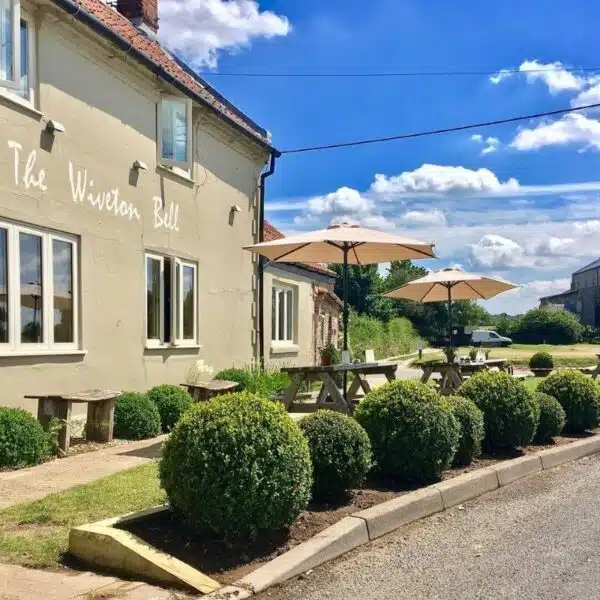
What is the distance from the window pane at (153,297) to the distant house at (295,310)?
4232mm

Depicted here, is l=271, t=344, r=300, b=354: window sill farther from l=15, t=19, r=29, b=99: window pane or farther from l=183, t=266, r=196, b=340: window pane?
l=15, t=19, r=29, b=99: window pane

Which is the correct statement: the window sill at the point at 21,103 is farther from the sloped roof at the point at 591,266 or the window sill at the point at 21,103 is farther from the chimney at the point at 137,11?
the sloped roof at the point at 591,266

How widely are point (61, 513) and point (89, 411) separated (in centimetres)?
362

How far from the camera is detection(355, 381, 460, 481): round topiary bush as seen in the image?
611 cm

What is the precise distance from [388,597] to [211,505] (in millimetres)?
1173

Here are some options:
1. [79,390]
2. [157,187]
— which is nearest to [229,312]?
[157,187]

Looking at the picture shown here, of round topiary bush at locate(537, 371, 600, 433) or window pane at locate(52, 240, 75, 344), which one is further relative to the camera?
round topiary bush at locate(537, 371, 600, 433)

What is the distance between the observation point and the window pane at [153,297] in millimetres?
10938

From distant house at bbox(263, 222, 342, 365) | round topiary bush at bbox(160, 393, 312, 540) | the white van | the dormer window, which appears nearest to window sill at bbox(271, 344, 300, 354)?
distant house at bbox(263, 222, 342, 365)

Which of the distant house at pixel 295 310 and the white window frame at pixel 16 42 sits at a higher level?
the white window frame at pixel 16 42

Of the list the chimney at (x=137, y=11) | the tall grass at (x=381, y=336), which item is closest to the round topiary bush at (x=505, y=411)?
the chimney at (x=137, y=11)

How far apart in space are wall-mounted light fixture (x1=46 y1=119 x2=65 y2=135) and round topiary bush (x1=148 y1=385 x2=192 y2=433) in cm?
378

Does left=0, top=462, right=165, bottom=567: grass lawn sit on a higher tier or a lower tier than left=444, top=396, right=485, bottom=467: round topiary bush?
lower

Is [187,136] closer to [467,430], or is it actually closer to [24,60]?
[24,60]
